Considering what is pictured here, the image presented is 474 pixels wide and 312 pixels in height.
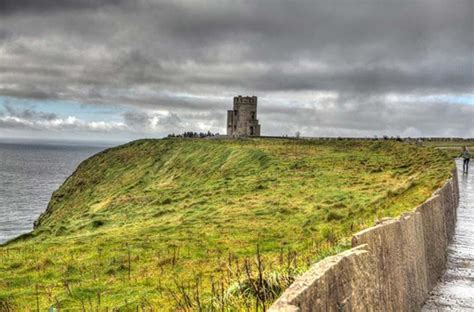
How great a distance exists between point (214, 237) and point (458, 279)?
1060 cm

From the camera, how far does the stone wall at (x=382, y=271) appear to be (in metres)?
4.02

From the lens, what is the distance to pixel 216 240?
18.0 m

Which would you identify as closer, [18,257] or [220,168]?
[18,257]

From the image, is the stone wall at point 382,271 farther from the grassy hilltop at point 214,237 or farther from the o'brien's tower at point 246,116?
the o'brien's tower at point 246,116

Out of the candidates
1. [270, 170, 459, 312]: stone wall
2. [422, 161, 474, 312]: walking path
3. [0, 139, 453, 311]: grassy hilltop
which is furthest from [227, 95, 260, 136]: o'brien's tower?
[270, 170, 459, 312]: stone wall

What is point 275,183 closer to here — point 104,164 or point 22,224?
point 22,224

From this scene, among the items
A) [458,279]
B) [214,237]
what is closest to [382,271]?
[458,279]

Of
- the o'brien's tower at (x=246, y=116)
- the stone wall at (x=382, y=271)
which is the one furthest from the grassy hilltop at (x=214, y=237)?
the o'brien's tower at (x=246, y=116)

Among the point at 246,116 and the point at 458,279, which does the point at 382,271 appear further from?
the point at 246,116

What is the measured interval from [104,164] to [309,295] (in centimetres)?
7769

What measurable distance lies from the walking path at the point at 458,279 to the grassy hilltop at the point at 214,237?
2.10m

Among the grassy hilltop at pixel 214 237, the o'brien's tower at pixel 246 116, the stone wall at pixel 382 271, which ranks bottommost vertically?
the grassy hilltop at pixel 214 237

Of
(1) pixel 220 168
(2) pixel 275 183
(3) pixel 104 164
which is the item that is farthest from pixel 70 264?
(3) pixel 104 164

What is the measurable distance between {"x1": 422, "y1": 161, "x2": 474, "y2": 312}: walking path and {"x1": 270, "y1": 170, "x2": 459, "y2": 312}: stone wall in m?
0.18
